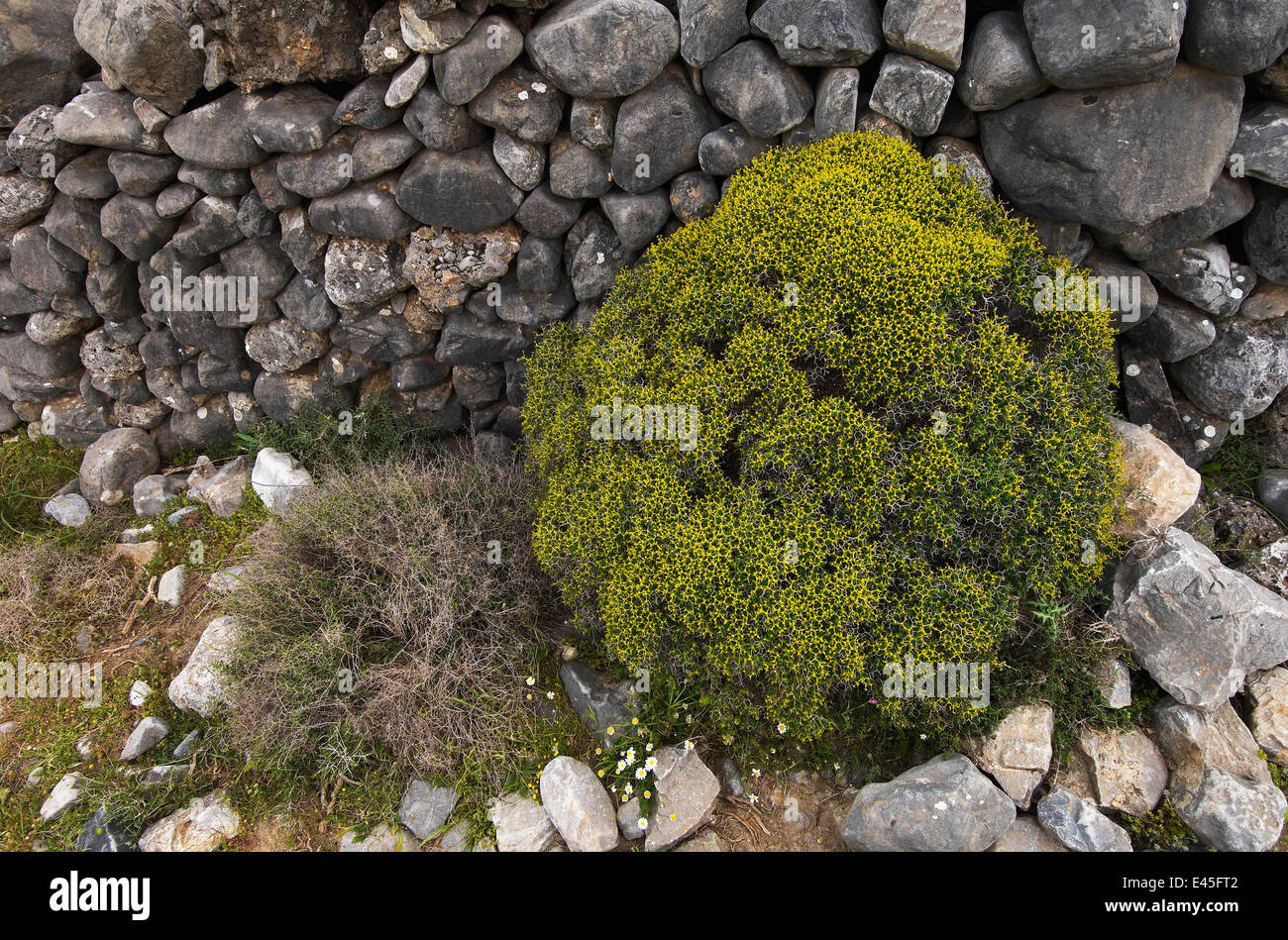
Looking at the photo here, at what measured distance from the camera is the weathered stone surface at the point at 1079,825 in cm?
367

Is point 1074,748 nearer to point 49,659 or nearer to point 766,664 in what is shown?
point 766,664

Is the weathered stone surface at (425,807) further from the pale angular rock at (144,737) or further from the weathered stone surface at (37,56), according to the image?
the weathered stone surface at (37,56)

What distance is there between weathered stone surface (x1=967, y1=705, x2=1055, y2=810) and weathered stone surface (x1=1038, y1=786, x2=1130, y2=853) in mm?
114

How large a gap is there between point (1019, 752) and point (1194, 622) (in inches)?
44.4

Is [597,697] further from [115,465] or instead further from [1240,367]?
[115,465]

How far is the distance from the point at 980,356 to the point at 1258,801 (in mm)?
2539

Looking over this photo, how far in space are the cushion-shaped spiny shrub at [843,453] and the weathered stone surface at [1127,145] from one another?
0.35 metres

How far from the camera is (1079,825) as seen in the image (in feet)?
12.2

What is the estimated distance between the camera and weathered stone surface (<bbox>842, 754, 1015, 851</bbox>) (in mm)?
3564

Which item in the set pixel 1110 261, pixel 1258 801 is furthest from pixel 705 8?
pixel 1258 801

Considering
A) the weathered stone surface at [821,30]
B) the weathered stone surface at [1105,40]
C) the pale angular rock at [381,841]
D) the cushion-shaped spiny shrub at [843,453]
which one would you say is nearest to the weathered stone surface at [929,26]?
the weathered stone surface at [821,30]

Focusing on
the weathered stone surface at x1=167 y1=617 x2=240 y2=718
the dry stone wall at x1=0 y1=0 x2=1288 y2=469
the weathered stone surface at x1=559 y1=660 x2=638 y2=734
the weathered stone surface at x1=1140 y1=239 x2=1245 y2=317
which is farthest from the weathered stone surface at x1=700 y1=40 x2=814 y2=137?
the weathered stone surface at x1=167 y1=617 x2=240 y2=718

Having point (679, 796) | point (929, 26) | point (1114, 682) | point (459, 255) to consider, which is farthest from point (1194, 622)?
point (459, 255)

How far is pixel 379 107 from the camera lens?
484 centimetres
